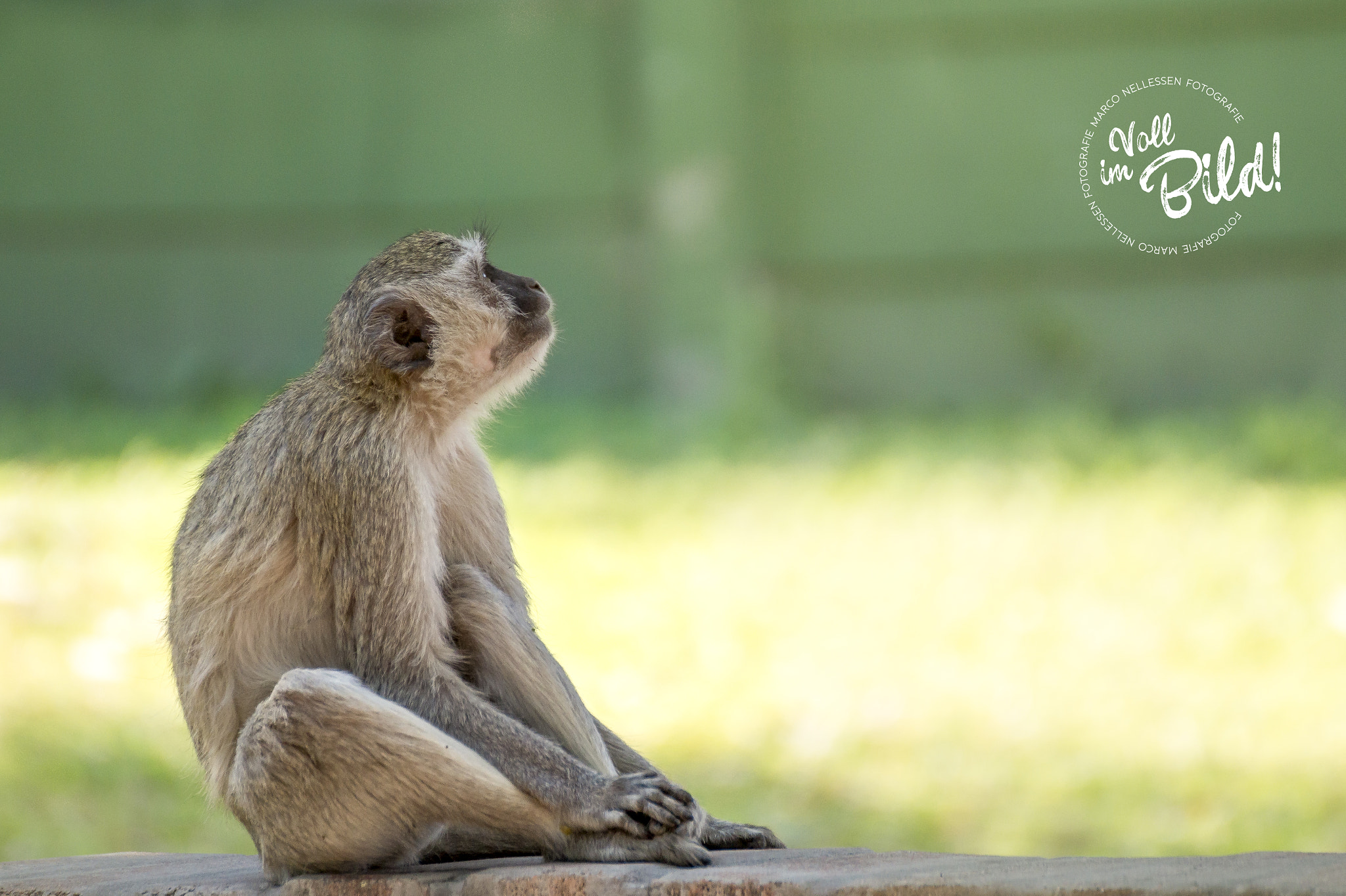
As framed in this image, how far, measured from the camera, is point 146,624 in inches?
261

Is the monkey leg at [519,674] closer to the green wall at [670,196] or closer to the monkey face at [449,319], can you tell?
the monkey face at [449,319]

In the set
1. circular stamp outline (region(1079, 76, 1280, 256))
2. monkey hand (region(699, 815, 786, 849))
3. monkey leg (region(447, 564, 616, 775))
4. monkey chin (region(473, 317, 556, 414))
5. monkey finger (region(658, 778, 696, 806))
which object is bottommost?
monkey hand (region(699, 815, 786, 849))

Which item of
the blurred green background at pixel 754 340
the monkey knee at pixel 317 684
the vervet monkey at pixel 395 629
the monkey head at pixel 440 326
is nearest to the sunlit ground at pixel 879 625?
the blurred green background at pixel 754 340

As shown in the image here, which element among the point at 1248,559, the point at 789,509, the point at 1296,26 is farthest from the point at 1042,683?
the point at 1296,26

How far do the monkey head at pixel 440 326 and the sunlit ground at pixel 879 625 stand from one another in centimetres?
117

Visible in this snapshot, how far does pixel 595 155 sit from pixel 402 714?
26.1ft

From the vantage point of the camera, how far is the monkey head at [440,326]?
11.2 ft

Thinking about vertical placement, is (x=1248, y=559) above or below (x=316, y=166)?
below

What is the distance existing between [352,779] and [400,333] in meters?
1.00

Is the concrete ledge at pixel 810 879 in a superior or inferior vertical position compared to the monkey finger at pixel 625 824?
inferior

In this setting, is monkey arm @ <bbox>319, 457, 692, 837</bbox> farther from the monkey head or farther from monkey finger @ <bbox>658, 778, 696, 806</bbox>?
the monkey head

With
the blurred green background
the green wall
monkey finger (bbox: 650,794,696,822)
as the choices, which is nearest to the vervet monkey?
monkey finger (bbox: 650,794,696,822)

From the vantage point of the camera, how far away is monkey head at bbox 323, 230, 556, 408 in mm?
3428

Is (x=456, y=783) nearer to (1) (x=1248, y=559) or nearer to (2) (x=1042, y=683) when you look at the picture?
(2) (x=1042, y=683)
